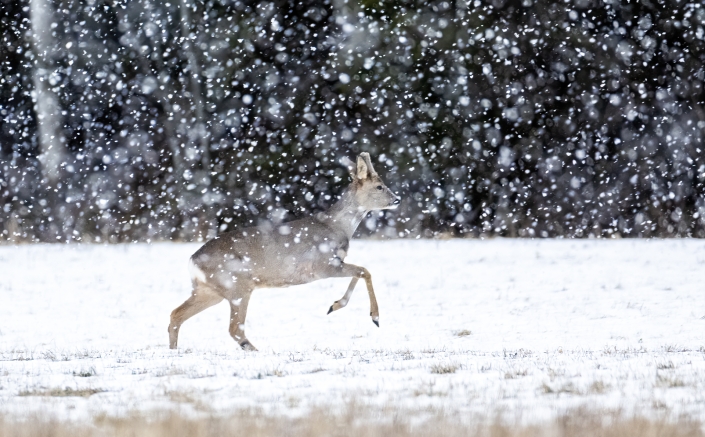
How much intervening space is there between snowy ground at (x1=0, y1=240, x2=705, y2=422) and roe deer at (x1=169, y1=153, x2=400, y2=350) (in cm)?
52

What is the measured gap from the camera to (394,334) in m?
12.5

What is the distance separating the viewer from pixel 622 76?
22.4 meters

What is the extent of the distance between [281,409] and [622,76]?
18.0 metres

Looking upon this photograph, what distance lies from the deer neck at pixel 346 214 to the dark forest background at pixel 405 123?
32.8 ft

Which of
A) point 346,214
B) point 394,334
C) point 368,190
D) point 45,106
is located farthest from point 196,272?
point 45,106

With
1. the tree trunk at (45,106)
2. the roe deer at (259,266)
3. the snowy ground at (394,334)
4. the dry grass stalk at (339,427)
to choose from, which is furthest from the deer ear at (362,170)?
the tree trunk at (45,106)

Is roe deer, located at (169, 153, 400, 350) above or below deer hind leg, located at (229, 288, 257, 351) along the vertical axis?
above

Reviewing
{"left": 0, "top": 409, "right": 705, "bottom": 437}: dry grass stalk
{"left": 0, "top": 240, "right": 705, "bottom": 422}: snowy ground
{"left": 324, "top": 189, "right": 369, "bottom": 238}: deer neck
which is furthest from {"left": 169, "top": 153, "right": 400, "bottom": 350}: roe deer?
{"left": 0, "top": 409, "right": 705, "bottom": 437}: dry grass stalk

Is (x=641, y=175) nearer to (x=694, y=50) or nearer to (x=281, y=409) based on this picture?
(x=694, y=50)

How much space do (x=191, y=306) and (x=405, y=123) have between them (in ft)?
38.8

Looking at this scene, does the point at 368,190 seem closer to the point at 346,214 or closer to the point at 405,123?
the point at 346,214

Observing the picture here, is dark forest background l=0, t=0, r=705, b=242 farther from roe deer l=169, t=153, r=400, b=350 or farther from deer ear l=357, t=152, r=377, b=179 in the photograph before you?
roe deer l=169, t=153, r=400, b=350

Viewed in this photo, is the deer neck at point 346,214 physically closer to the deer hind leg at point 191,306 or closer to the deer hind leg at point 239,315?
the deer hind leg at point 239,315

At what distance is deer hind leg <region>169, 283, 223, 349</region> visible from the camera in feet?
35.4
